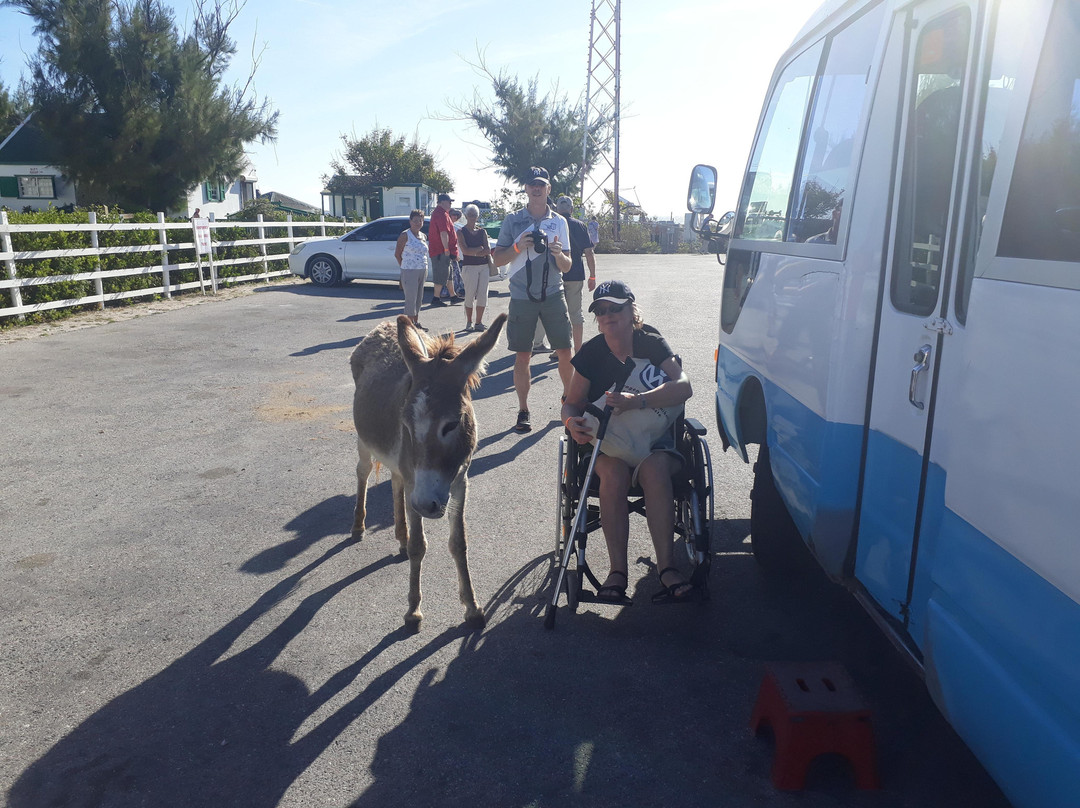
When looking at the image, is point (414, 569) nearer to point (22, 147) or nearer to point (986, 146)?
point (986, 146)

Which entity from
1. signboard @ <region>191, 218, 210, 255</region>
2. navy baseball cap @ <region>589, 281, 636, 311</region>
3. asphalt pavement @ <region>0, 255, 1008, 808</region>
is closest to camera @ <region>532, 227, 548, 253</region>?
asphalt pavement @ <region>0, 255, 1008, 808</region>

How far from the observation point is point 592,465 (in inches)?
154

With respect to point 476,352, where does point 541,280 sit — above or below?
above

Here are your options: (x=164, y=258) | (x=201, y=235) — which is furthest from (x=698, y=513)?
(x=201, y=235)

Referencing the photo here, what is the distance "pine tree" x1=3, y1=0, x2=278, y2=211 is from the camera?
26234 millimetres

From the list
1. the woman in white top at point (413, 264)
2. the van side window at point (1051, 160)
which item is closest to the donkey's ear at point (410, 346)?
the van side window at point (1051, 160)

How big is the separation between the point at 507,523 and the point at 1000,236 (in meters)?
3.68

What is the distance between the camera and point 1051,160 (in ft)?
6.26

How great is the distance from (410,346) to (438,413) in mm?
449

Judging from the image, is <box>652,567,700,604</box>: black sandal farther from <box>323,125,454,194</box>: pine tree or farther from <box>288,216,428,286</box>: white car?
<box>323,125,454,194</box>: pine tree

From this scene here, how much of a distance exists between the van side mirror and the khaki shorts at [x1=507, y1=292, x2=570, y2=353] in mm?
1733

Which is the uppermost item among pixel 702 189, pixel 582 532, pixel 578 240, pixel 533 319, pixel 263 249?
pixel 702 189

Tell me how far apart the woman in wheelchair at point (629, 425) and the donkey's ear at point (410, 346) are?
818 millimetres

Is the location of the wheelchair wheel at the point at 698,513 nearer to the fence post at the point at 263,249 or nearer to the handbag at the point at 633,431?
the handbag at the point at 633,431
